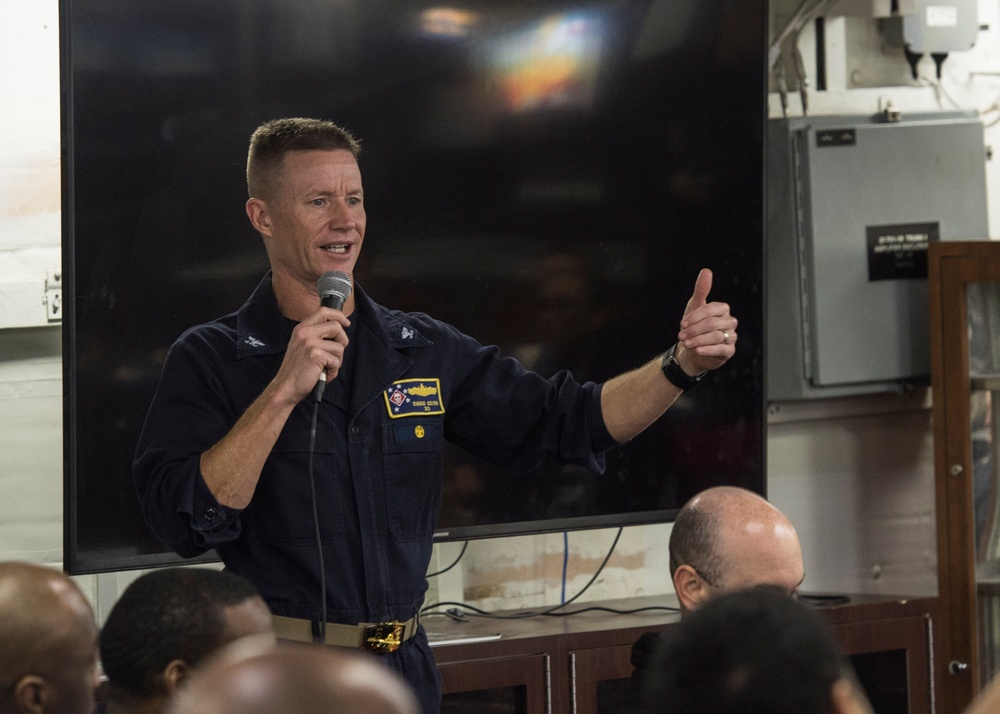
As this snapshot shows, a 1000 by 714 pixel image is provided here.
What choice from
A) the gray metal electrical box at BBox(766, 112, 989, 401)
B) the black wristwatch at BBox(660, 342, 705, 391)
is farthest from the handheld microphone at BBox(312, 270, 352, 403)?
the gray metal electrical box at BBox(766, 112, 989, 401)

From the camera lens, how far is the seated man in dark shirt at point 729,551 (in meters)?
2.20

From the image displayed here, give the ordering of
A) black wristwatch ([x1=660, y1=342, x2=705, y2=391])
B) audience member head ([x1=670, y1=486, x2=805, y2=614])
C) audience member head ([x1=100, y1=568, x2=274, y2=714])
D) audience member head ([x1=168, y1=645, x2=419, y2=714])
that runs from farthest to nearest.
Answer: black wristwatch ([x1=660, y1=342, x2=705, y2=391]) → audience member head ([x1=670, y1=486, x2=805, y2=614]) → audience member head ([x1=100, y1=568, x2=274, y2=714]) → audience member head ([x1=168, y1=645, x2=419, y2=714])

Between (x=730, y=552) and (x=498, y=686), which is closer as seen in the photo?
(x=730, y=552)

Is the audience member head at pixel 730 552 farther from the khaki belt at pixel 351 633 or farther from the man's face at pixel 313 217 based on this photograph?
the man's face at pixel 313 217

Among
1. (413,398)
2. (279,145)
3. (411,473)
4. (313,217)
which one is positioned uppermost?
(279,145)

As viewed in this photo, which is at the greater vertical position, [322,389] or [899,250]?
[899,250]

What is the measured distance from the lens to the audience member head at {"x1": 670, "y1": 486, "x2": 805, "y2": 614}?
2197mm

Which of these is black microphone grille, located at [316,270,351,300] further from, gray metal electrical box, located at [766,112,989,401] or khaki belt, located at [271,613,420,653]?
gray metal electrical box, located at [766,112,989,401]

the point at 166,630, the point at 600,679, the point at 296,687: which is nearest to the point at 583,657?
the point at 600,679

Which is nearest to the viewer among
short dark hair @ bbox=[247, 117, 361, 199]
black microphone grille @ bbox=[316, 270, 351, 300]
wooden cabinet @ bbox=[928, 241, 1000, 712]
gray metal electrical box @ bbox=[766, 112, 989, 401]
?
black microphone grille @ bbox=[316, 270, 351, 300]

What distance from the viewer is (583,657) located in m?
3.33

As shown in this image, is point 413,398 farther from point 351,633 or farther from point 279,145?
point 279,145

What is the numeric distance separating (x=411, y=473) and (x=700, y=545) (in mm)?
546

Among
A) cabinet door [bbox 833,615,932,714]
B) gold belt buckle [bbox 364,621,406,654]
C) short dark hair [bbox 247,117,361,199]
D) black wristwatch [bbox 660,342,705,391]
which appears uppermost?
short dark hair [bbox 247,117,361,199]
